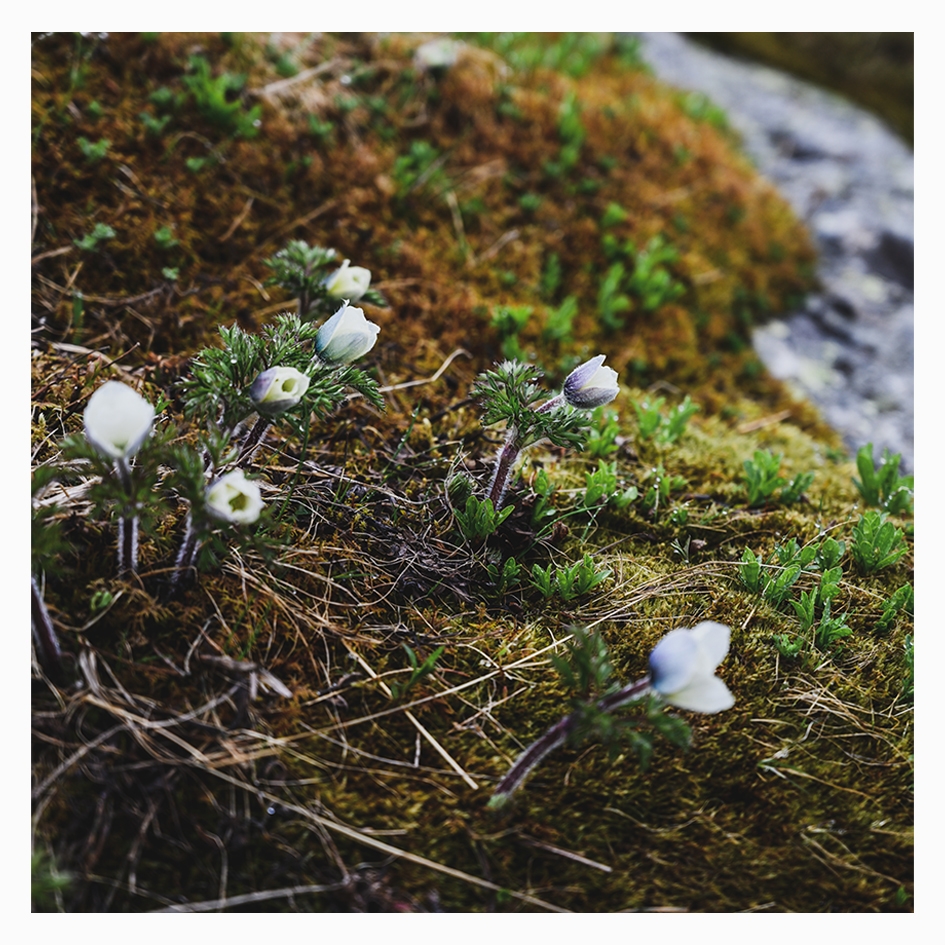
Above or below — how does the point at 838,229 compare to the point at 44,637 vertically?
above

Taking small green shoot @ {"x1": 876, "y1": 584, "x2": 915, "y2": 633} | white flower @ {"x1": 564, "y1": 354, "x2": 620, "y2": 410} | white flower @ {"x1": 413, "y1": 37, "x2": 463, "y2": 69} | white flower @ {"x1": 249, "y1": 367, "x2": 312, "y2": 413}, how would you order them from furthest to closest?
white flower @ {"x1": 413, "y1": 37, "x2": 463, "y2": 69}, small green shoot @ {"x1": 876, "y1": 584, "x2": 915, "y2": 633}, white flower @ {"x1": 564, "y1": 354, "x2": 620, "y2": 410}, white flower @ {"x1": 249, "y1": 367, "x2": 312, "y2": 413}

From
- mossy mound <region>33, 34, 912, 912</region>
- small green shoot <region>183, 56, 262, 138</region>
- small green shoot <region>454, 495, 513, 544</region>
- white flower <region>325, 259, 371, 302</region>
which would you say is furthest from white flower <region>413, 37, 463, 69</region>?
small green shoot <region>454, 495, 513, 544</region>

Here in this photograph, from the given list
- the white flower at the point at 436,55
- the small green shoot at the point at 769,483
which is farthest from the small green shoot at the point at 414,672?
the white flower at the point at 436,55

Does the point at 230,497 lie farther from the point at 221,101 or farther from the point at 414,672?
the point at 221,101

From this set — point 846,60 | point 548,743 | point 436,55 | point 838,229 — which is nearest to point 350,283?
point 548,743

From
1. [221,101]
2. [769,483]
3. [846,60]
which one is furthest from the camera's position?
[846,60]

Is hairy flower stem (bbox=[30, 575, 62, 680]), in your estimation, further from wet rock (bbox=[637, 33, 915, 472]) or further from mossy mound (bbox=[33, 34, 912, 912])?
wet rock (bbox=[637, 33, 915, 472])

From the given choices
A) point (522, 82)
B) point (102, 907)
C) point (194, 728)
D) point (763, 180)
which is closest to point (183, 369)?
point (194, 728)
